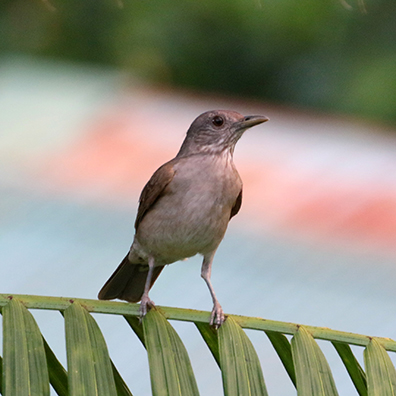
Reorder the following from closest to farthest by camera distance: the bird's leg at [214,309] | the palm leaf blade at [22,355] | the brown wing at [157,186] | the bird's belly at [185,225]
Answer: the palm leaf blade at [22,355] → the bird's leg at [214,309] → the bird's belly at [185,225] → the brown wing at [157,186]

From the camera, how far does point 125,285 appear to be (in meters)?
3.65

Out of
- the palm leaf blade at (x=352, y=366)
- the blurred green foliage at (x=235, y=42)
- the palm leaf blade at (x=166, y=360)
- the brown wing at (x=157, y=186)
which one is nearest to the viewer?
the palm leaf blade at (x=166, y=360)

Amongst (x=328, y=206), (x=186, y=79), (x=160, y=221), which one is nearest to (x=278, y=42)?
(x=186, y=79)

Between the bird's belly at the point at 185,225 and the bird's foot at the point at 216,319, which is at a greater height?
the bird's belly at the point at 185,225

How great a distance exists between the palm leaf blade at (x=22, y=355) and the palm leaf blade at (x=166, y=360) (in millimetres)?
339

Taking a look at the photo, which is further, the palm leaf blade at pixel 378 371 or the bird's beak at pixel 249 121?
the bird's beak at pixel 249 121

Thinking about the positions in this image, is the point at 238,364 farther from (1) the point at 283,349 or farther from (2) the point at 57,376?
(2) the point at 57,376

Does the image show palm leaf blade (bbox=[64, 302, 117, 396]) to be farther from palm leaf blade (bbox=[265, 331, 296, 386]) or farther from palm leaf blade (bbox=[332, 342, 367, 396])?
palm leaf blade (bbox=[332, 342, 367, 396])

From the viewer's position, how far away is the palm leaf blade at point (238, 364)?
2115mm

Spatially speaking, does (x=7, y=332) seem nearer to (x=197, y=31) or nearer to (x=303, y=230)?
(x=303, y=230)

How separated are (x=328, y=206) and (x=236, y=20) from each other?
460 cm

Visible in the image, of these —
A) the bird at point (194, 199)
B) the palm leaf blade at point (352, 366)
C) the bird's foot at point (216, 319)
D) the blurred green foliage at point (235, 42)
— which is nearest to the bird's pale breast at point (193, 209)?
the bird at point (194, 199)

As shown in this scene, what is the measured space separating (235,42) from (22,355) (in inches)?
401

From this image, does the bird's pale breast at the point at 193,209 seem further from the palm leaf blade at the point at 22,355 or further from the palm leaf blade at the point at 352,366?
the palm leaf blade at the point at 22,355
